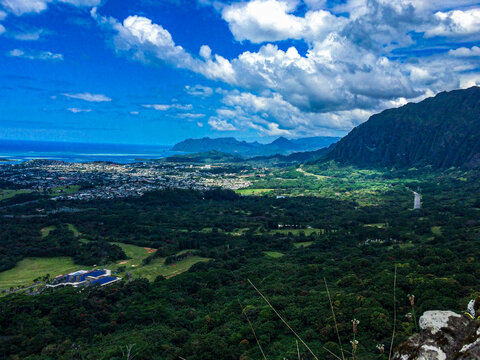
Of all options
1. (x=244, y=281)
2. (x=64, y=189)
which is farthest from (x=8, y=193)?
(x=244, y=281)

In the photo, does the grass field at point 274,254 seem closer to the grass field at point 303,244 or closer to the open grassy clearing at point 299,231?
the grass field at point 303,244

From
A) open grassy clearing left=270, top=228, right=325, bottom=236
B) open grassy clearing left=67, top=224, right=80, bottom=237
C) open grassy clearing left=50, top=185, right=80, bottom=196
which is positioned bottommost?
open grassy clearing left=270, top=228, right=325, bottom=236

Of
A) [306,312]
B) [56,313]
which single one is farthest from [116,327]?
[306,312]

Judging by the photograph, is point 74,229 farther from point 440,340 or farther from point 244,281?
point 440,340

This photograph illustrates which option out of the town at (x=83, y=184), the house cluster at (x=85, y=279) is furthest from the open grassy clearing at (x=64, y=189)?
the house cluster at (x=85, y=279)

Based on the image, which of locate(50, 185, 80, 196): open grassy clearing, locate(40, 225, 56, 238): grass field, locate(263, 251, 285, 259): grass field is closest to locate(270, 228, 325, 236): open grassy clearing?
locate(263, 251, 285, 259): grass field

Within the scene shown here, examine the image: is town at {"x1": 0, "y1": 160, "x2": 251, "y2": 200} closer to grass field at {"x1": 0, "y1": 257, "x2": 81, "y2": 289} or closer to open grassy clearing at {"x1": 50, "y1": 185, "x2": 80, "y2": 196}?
open grassy clearing at {"x1": 50, "y1": 185, "x2": 80, "y2": 196}
